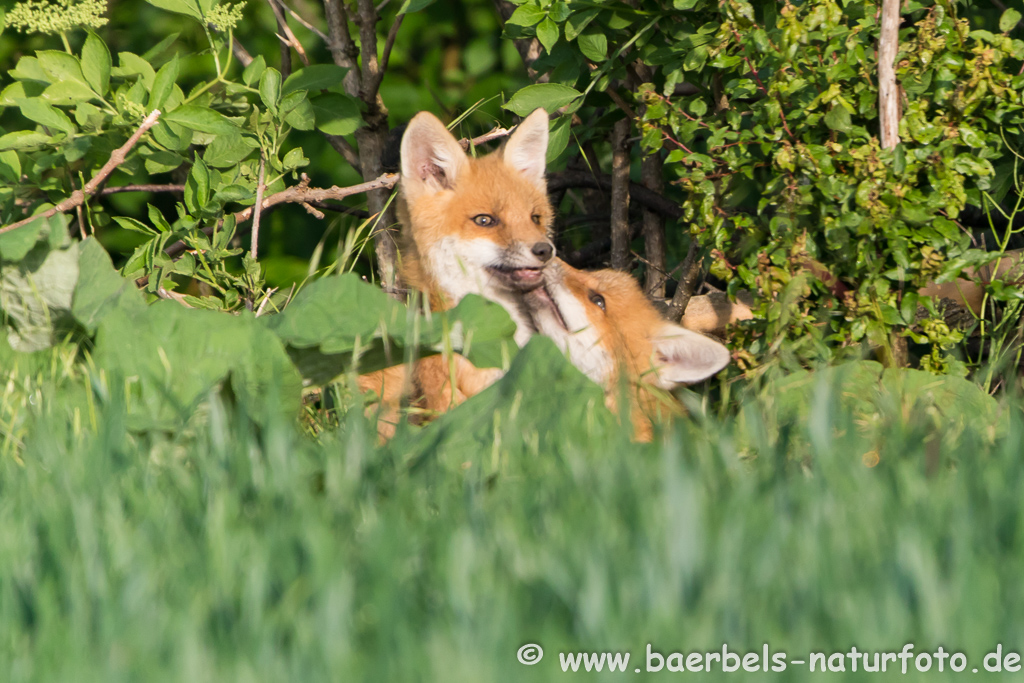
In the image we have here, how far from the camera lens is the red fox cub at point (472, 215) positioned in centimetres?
344

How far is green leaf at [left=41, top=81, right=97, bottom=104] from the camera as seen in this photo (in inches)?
131

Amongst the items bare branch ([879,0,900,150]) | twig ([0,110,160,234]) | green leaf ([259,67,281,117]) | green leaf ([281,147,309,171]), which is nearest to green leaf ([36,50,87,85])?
twig ([0,110,160,234])

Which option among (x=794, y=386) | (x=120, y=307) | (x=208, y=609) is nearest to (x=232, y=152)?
(x=120, y=307)

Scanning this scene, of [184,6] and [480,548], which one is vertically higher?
[184,6]

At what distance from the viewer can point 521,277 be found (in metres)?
3.43

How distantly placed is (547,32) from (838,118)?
96cm

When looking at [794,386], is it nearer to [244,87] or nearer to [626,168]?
[626,168]

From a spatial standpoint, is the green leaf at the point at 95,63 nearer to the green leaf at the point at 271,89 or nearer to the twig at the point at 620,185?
the green leaf at the point at 271,89

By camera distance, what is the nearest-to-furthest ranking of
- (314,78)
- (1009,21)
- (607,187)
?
(1009,21) → (314,78) → (607,187)

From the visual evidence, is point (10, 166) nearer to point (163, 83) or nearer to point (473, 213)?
point (163, 83)

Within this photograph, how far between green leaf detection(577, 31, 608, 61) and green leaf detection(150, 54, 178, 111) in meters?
1.39

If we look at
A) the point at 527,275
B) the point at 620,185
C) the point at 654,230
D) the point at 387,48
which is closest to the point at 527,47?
the point at 387,48

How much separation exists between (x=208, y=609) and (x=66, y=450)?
86cm

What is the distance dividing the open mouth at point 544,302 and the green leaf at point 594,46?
2.64 ft
